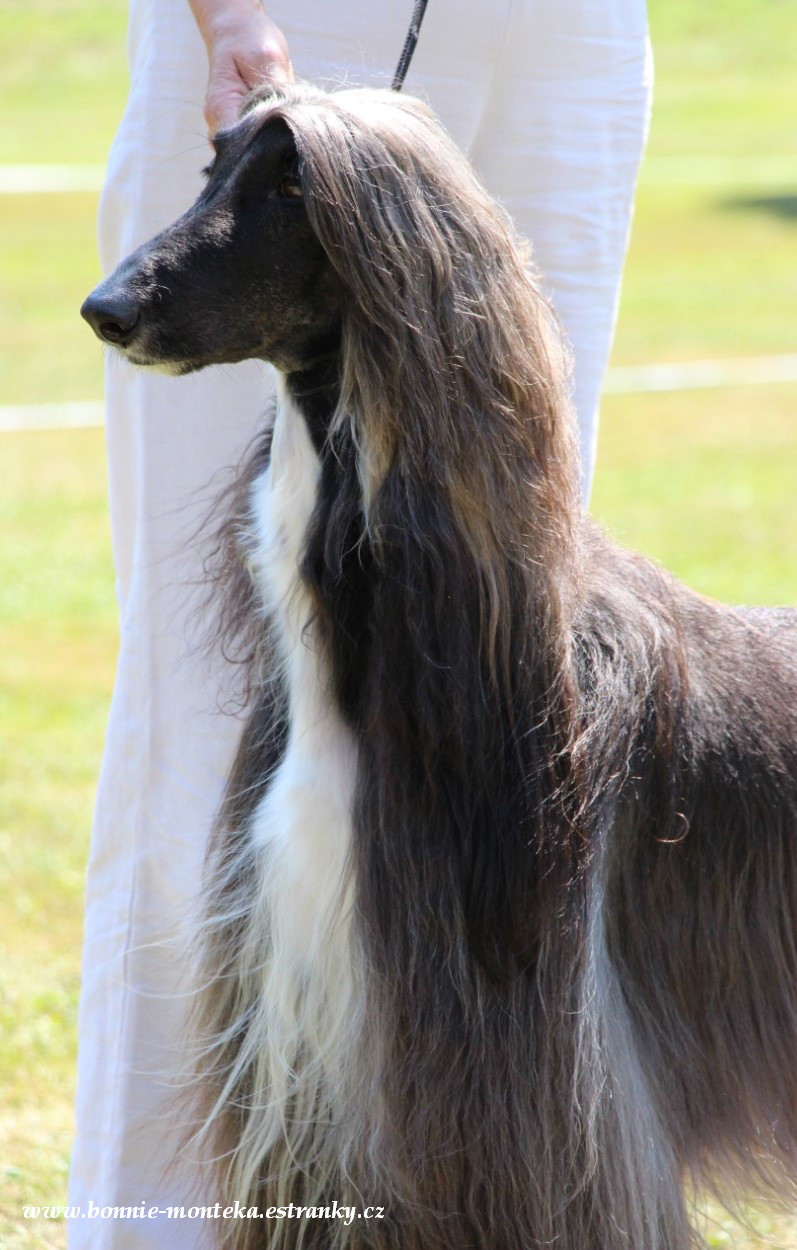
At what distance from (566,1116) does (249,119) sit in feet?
3.75

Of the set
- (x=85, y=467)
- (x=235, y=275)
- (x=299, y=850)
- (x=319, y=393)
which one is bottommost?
(x=299, y=850)

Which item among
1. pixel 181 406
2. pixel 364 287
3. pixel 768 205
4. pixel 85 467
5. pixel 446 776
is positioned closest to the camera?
pixel 364 287

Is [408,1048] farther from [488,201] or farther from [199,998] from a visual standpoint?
Answer: [488,201]

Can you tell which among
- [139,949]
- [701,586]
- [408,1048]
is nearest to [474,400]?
[408,1048]

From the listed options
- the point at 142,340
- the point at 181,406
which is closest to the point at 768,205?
the point at 181,406

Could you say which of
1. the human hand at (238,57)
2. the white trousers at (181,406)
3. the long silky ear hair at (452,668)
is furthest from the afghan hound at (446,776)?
the white trousers at (181,406)

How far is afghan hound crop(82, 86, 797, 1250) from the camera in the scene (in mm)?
1603

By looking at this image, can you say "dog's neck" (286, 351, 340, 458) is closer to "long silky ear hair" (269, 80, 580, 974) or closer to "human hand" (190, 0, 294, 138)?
"long silky ear hair" (269, 80, 580, 974)

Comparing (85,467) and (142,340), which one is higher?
(142,340)

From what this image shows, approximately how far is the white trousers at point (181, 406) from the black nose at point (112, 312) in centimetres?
59

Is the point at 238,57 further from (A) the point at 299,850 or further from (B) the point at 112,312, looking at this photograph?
(A) the point at 299,850

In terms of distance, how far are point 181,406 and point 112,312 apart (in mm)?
646

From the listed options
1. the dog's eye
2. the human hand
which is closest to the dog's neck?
the dog's eye

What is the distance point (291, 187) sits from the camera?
5.28ft
